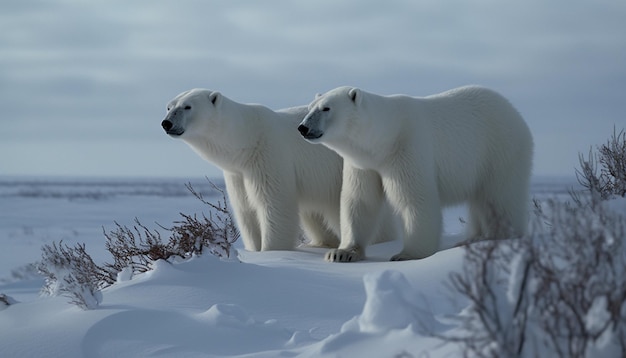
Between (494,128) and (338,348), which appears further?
(494,128)

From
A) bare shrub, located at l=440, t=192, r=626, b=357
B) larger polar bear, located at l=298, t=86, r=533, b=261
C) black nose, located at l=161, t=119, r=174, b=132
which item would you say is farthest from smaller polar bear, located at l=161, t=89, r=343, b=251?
bare shrub, located at l=440, t=192, r=626, b=357

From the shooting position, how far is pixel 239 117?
6645 millimetres

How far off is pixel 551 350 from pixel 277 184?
4437 millimetres

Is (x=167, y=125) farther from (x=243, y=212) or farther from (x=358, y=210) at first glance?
(x=358, y=210)

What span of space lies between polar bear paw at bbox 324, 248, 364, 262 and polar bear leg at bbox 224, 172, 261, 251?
109 cm

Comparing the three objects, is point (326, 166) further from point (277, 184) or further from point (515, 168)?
point (515, 168)

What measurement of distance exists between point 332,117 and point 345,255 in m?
1.09

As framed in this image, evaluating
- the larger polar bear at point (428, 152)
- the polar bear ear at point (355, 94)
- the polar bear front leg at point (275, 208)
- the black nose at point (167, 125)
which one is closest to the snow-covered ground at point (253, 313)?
the larger polar bear at point (428, 152)

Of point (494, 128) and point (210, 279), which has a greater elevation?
point (494, 128)

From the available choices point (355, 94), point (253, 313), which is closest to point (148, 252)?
point (253, 313)

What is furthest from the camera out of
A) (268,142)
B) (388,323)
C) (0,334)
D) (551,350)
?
(268,142)

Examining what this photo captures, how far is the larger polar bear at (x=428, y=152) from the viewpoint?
5641 mm

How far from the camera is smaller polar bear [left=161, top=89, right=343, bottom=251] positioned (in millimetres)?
6492

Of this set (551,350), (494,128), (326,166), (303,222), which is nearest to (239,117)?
(326,166)
